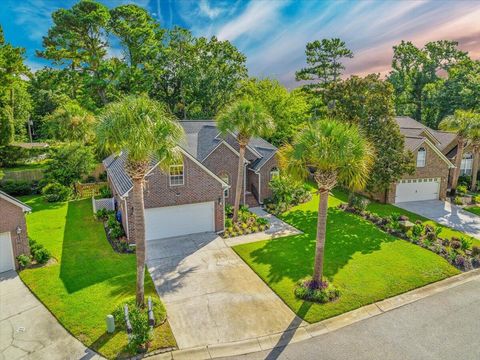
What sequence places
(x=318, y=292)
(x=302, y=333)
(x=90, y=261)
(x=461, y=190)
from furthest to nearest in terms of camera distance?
(x=461, y=190), (x=90, y=261), (x=318, y=292), (x=302, y=333)

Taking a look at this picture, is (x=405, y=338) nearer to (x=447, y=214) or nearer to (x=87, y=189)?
(x=447, y=214)

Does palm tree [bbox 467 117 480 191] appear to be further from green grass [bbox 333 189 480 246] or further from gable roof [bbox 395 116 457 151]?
green grass [bbox 333 189 480 246]

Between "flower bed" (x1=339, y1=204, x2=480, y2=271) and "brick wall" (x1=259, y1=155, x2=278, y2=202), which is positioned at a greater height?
"brick wall" (x1=259, y1=155, x2=278, y2=202)

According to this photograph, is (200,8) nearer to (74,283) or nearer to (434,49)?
(74,283)

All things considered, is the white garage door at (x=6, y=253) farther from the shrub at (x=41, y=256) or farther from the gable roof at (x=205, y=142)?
the gable roof at (x=205, y=142)

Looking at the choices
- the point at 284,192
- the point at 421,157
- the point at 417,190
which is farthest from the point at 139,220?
the point at 417,190

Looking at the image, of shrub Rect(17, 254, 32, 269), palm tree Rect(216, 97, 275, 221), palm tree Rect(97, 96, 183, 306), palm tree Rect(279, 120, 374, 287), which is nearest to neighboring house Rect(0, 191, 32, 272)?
shrub Rect(17, 254, 32, 269)

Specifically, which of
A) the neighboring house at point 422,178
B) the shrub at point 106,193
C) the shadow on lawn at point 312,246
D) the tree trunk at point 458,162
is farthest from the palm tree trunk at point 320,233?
the tree trunk at point 458,162
